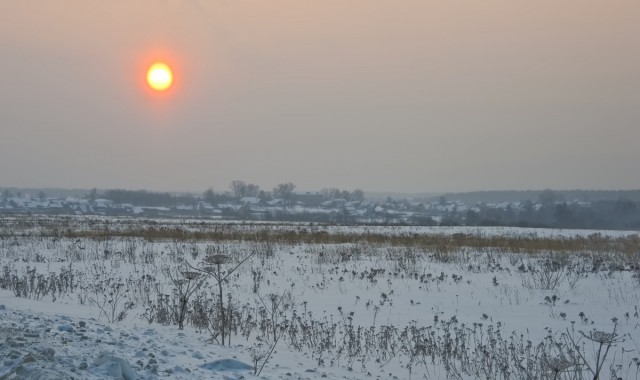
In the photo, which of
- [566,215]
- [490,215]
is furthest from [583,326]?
[490,215]

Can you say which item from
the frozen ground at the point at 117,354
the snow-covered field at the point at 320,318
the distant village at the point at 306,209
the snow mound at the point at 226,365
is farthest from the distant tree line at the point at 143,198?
the snow mound at the point at 226,365

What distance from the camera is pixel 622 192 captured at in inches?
7062

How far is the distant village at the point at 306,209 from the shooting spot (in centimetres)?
9994

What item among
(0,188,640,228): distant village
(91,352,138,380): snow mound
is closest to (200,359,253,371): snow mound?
(91,352,138,380): snow mound

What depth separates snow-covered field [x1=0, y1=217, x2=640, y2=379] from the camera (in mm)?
5703

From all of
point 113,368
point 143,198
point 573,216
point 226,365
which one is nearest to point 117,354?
point 113,368

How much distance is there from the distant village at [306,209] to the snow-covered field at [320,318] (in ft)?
235

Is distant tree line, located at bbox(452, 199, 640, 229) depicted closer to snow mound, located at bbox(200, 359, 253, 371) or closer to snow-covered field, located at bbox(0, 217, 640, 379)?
snow-covered field, located at bbox(0, 217, 640, 379)

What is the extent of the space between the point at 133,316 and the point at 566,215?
308 feet

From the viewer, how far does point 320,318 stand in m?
10.1

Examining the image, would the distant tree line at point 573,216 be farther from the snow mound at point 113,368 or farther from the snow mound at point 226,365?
the snow mound at point 113,368

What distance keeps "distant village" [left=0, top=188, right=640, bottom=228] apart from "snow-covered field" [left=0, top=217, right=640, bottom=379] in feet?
235

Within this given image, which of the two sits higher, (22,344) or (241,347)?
(22,344)

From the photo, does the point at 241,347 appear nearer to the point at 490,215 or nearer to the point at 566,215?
the point at 566,215
